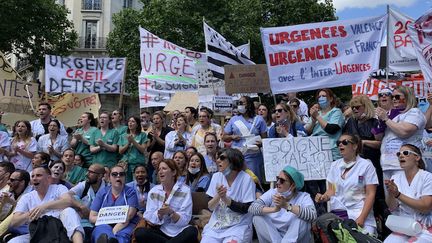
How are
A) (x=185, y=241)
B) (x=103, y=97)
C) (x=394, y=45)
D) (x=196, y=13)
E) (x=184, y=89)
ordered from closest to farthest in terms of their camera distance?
(x=185, y=241)
(x=394, y=45)
(x=184, y=89)
(x=196, y=13)
(x=103, y=97)

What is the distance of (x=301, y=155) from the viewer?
258 inches

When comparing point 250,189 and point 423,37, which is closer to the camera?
point 250,189

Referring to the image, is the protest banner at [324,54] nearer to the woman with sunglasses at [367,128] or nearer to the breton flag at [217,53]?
the woman with sunglasses at [367,128]

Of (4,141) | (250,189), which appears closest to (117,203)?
(250,189)

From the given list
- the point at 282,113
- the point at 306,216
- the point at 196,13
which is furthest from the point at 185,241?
the point at 196,13

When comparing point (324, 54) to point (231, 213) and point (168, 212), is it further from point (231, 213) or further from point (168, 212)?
point (168, 212)

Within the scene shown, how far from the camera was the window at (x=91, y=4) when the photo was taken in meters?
47.0

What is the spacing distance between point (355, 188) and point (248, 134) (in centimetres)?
258

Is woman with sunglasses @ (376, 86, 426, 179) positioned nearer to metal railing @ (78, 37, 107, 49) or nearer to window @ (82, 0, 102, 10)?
metal railing @ (78, 37, 107, 49)

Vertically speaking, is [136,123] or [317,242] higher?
[136,123]

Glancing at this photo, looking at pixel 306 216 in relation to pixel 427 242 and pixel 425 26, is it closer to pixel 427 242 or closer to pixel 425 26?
pixel 427 242

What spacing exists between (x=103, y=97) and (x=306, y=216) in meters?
35.1

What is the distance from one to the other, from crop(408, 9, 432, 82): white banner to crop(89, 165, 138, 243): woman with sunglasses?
4209 millimetres

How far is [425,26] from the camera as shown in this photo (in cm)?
681
